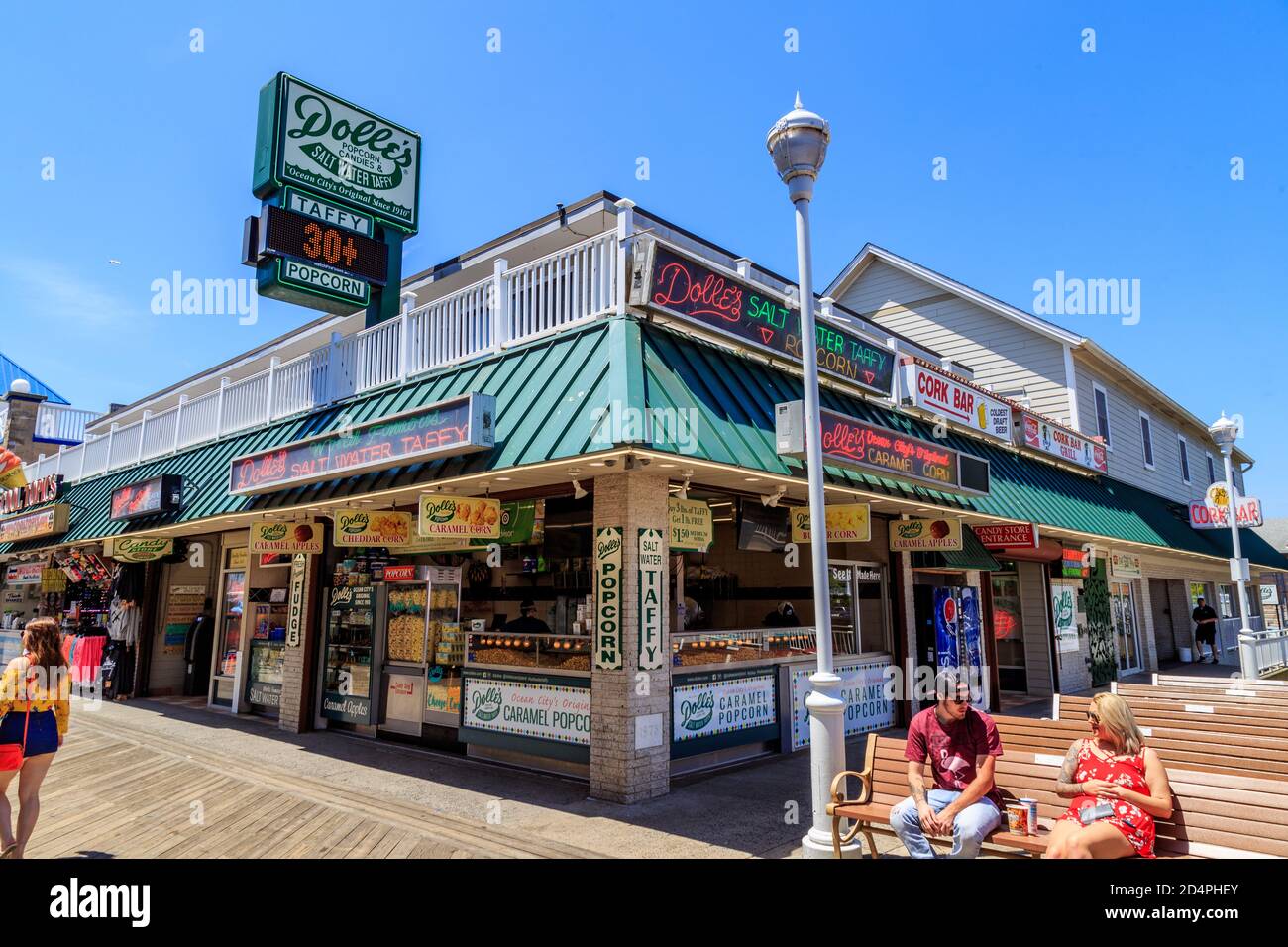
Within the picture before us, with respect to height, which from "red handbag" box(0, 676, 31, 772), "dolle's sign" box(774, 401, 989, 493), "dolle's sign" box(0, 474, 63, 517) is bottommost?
"red handbag" box(0, 676, 31, 772)

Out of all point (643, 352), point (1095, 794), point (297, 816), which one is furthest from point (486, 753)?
point (1095, 794)

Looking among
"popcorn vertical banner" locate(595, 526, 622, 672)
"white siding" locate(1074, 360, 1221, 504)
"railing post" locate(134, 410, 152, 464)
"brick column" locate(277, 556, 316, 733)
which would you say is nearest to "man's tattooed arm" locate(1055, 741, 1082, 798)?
"popcorn vertical banner" locate(595, 526, 622, 672)

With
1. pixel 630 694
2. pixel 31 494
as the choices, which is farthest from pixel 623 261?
pixel 31 494

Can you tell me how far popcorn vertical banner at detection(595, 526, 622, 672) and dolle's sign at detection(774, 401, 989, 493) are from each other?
2100 mm

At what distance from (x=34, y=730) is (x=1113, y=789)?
25.8 ft

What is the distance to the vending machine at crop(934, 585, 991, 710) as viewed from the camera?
1316cm

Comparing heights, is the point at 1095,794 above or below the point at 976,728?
below

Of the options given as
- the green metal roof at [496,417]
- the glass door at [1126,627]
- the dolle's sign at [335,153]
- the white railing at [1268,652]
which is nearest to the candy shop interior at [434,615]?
the green metal roof at [496,417]

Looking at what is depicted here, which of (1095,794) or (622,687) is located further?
(622,687)

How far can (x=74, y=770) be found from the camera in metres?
9.48

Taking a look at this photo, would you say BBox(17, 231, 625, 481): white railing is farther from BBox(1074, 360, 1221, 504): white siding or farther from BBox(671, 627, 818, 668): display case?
BBox(1074, 360, 1221, 504): white siding

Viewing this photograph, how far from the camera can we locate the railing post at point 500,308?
8812mm
